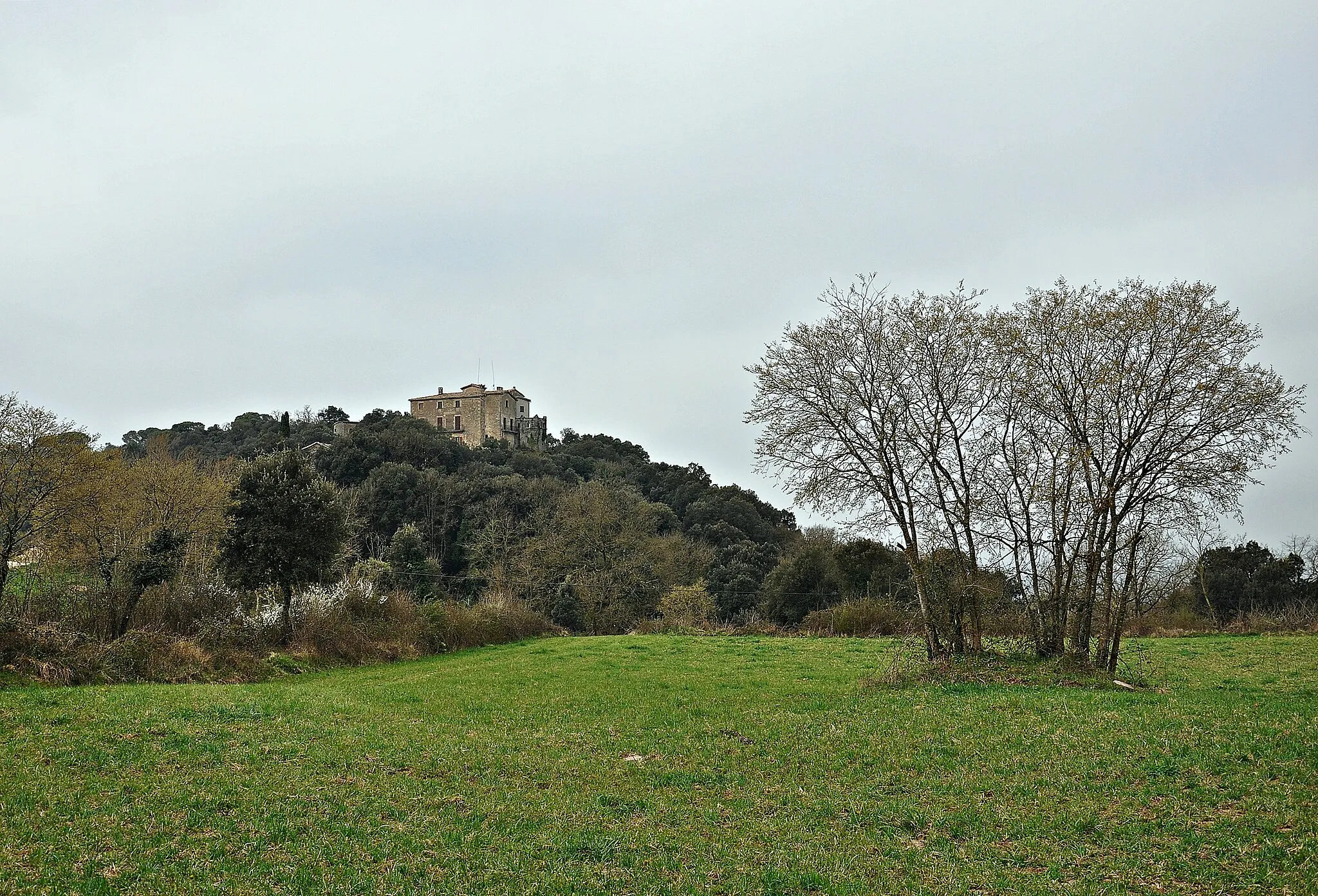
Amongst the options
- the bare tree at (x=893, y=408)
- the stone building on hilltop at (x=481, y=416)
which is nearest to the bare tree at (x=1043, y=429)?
the bare tree at (x=893, y=408)

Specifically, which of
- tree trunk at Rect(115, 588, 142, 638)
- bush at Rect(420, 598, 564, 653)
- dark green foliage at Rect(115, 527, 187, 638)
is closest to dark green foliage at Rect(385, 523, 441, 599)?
bush at Rect(420, 598, 564, 653)

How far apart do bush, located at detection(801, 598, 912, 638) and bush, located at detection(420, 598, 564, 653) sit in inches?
473

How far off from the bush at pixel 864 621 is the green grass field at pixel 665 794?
18019 millimetres

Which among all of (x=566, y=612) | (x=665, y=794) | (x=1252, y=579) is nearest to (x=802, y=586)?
(x=566, y=612)

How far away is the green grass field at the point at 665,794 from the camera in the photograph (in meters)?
6.53

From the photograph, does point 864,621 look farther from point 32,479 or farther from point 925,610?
point 32,479

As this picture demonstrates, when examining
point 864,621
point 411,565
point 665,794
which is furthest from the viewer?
point 411,565

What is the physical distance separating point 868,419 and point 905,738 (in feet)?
31.3

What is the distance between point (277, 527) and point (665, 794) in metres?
23.0

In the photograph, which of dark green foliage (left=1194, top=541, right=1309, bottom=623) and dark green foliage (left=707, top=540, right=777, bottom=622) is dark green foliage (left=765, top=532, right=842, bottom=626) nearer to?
dark green foliage (left=707, top=540, right=777, bottom=622)

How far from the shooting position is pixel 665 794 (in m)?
9.22

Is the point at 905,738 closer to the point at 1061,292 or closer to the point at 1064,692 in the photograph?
the point at 1064,692

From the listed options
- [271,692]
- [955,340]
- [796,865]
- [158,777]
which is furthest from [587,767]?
[955,340]

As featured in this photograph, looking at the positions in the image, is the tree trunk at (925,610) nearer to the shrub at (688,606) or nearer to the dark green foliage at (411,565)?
the shrub at (688,606)
